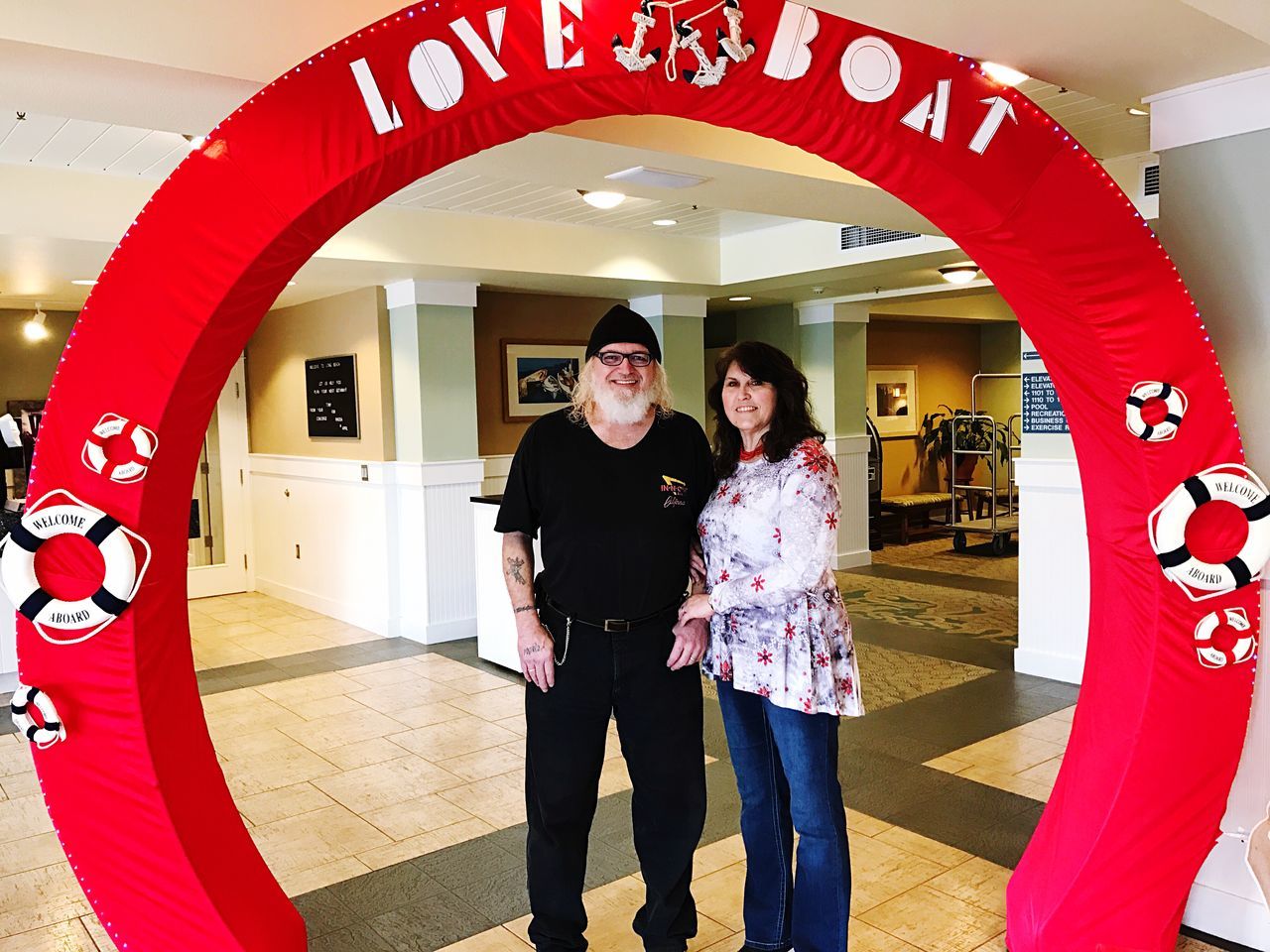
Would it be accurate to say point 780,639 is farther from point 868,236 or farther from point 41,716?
point 868,236

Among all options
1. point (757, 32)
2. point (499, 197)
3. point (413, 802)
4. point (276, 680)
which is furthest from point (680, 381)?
point (757, 32)

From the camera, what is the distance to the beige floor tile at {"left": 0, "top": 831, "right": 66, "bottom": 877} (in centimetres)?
335

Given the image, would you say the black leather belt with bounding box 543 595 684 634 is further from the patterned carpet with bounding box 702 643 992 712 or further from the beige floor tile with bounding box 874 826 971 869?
the patterned carpet with bounding box 702 643 992 712

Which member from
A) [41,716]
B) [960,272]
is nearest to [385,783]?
[41,716]

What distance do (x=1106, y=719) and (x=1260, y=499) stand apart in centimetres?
A: 63

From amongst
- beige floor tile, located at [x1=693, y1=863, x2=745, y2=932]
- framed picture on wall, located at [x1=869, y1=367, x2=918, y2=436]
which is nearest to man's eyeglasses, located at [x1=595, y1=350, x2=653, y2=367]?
beige floor tile, located at [x1=693, y1=863, x2=745, y2=932]

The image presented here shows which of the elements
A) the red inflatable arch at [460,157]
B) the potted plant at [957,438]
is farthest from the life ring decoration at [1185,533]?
the potted plant at [957,438]

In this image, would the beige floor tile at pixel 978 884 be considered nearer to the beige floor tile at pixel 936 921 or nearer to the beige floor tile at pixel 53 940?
the beige floor tile at pixel 936 921

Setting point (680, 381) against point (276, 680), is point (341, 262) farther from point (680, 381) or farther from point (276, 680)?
point (680, 381)

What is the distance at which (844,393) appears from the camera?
8.71 m

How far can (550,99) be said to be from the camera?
2.12 m

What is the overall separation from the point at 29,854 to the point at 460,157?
2.81 meters

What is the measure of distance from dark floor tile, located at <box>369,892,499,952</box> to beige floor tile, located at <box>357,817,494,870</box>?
34cm

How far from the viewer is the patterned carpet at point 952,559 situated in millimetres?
8297
